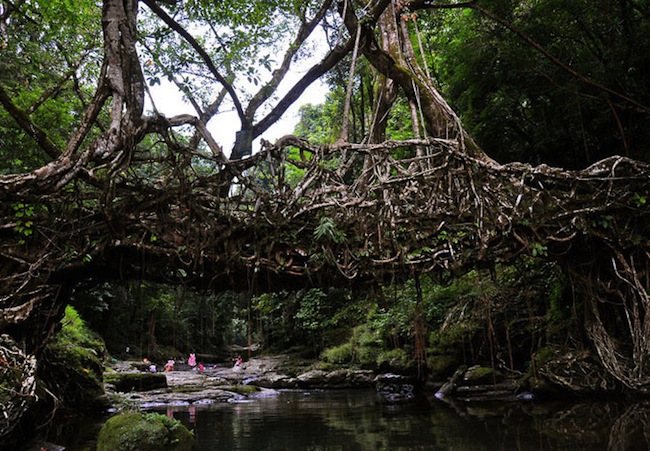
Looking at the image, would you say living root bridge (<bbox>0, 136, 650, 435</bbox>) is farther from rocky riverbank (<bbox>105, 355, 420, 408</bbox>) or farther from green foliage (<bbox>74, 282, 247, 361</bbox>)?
green foliage (<bbox>74, 282, 247, 361</bbox>)

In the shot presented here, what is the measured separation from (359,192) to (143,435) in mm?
4001

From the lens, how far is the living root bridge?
5652 millimetres

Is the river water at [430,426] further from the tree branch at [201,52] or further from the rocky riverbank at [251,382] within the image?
the tree branch at [201,52]

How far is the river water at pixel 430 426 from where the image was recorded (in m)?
5.55

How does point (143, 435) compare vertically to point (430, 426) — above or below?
above

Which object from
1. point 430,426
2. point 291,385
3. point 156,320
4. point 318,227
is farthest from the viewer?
point 156,320

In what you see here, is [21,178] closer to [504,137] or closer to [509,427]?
[509,427]

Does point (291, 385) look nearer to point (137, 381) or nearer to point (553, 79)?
point (137, 381)

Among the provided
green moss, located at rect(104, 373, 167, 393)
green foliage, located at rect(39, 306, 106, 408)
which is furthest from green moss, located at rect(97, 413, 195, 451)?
green moss, located at rect(104, 373, 167, 393)

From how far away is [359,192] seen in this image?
682 centimetres

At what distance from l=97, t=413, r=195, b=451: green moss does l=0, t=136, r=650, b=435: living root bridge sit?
4.32ft

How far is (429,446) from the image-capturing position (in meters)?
5.67

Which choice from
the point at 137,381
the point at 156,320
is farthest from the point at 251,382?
the point at 156,320

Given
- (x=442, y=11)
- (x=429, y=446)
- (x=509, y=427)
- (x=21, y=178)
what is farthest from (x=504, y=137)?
(x=21, y=178)
